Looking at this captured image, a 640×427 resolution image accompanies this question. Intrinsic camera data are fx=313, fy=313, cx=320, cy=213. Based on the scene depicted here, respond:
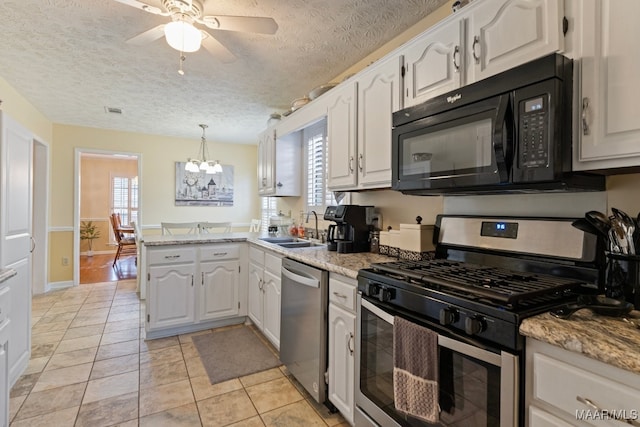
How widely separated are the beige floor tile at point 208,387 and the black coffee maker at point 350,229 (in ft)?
3.84

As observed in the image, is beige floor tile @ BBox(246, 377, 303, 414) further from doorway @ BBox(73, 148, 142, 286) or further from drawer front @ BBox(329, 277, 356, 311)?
doorway @ BBox(73, 148, 142, 286)

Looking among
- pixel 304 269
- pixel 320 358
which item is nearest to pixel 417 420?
pixel 320 358

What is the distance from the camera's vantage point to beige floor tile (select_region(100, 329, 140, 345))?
2.86 metres

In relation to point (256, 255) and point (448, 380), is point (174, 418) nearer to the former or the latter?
point (256, 255)

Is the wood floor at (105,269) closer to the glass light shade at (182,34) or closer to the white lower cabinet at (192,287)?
the white lower cabinet at (192,287)

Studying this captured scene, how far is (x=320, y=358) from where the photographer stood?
1859 millimetres

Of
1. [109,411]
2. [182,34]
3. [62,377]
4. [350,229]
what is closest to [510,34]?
[350,229]

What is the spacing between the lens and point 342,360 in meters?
1.73

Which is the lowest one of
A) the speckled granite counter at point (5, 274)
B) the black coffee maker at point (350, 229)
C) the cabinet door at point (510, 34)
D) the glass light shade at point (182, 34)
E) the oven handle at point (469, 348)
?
the oven handle at point (469, 348)

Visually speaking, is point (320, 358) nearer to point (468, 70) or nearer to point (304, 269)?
point (304, 269)

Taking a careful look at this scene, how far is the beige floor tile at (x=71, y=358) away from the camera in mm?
2408

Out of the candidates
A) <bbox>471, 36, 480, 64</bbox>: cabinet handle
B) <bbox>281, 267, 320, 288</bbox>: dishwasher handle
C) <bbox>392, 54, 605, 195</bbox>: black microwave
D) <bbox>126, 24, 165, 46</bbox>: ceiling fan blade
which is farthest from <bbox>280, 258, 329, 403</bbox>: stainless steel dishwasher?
<bbox>126, 24, 165, 46</bbox>: ceiling fan blade

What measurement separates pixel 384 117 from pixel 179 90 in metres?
2.49

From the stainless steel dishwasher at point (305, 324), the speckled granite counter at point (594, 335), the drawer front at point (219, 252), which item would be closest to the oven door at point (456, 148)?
the speckled granite counter at point (594, 335)
